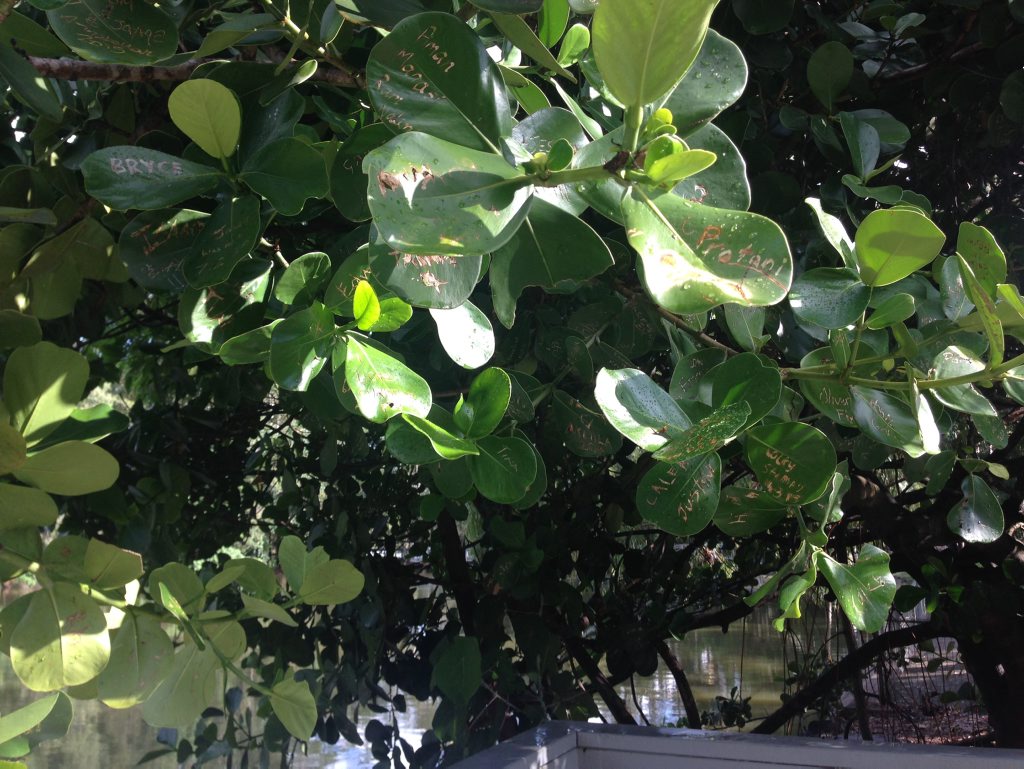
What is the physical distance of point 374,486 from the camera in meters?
1.31

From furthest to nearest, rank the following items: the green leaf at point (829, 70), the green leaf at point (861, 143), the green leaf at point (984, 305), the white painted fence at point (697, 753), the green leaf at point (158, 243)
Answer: the white painted fence at point (697, 753) < the green leaf at point (829, 70) < the green leaf at point (861, 143) < the green leaf at point (158, 243) < the green leaf at point (984, 305)

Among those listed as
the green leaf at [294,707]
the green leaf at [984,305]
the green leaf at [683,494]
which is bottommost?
the green leaf at [294,707]

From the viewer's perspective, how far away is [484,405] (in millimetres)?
314

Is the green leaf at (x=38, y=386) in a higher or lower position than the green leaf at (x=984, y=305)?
lower

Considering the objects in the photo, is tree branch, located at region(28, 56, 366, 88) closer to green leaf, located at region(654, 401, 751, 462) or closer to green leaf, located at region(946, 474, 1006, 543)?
green leaf, located at region(654, 401, 751, 462)

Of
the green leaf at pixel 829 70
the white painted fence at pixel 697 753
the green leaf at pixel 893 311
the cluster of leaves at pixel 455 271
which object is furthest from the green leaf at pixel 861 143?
the white painted fence at pixel 697 753

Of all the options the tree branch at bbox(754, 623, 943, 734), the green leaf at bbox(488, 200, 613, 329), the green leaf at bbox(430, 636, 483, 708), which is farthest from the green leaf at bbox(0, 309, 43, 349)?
the tree branch at bbox(754, 623, 943, 734)

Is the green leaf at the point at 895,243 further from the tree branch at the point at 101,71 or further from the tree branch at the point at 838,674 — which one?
the tree branch at the point at 838,674

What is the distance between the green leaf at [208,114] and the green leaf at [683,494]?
22cm

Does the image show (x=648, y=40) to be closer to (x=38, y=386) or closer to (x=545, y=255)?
(x=545, y=255)

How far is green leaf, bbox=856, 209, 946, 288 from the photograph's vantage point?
30cm

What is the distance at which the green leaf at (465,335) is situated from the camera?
0.31m

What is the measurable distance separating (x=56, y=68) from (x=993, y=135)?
94 centimetres

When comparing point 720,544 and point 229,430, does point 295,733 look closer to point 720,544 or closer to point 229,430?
point 229,430
